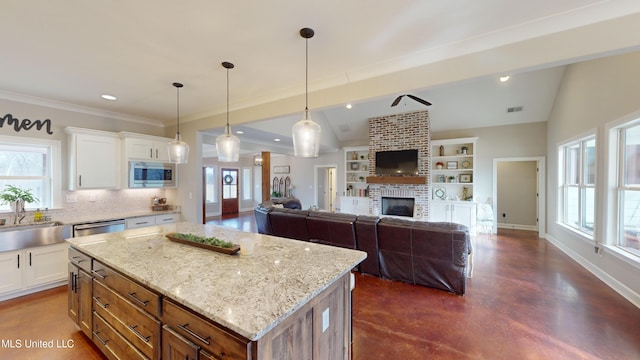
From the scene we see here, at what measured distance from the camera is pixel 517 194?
738 centimetres

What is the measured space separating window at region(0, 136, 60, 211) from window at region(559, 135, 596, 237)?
847 cm

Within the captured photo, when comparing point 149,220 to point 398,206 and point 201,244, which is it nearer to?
point 201,244

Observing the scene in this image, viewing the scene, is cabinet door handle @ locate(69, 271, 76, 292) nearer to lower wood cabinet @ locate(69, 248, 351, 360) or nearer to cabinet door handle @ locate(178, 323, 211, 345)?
lower wood cabinet @ locate(69, 248, 351, 360)

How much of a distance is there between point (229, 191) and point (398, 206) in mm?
6760

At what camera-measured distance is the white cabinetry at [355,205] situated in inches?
320

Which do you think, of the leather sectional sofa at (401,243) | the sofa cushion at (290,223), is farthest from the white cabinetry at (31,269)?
the leather sectional sofa at (401,243)

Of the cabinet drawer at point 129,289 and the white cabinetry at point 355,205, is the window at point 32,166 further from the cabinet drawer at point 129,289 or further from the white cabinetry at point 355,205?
the white cabinetry at point 355,205

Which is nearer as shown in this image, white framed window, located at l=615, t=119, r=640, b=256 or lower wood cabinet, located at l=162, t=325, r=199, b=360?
lower wood cabinet, located at l=162, t=325, r=199, b=360

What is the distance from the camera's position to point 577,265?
4164 mm

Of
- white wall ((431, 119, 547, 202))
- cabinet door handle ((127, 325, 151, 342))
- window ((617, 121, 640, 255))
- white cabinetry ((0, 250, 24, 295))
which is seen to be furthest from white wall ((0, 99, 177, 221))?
white wall ((431, 119, 547, 202))

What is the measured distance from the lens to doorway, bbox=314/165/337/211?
10.4 meters

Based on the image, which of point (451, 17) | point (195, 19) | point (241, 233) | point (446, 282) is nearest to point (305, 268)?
point (241, 233)

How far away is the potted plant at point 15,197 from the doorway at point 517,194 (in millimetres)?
9469

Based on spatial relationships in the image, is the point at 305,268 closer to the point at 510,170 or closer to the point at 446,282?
the point at 446,282
